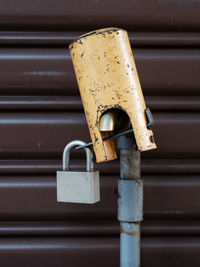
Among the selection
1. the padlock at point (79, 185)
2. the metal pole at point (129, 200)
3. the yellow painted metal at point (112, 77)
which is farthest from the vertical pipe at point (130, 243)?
the yellow painted metal at point (112, 77)

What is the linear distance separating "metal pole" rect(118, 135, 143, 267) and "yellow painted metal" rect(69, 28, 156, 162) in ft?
0.28

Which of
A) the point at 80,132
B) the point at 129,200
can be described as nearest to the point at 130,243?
the point at 129,200

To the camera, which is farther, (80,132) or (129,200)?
(80,132)

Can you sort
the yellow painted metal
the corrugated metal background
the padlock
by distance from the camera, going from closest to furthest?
the yellow painted metal < the padlock < the corrugated metal background

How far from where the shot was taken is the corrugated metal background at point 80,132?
1.18 m

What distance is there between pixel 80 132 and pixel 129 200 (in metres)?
0.40

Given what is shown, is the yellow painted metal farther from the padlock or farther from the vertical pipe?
the vertical pipe

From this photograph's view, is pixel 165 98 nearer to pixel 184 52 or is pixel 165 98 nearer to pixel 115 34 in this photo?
pixel 184 52

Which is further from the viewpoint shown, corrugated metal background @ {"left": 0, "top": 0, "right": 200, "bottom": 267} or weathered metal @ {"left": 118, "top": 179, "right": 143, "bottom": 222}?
corrugated metal background @ {"left": 0, "top": 0, "right": 200, "bottom": 267}

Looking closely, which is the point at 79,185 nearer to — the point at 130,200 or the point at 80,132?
the point at 130,200

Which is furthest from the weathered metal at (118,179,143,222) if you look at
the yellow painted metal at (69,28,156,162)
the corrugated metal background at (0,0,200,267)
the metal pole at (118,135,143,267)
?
the corrugated metal background at (0,0,200,267)

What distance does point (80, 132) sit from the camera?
1.21 meters

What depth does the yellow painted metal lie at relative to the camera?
82cm

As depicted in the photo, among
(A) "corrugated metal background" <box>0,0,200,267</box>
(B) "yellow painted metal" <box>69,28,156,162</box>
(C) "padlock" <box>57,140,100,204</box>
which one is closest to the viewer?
(B) "yellow painted metal" <box>69,28,156,162</box>
